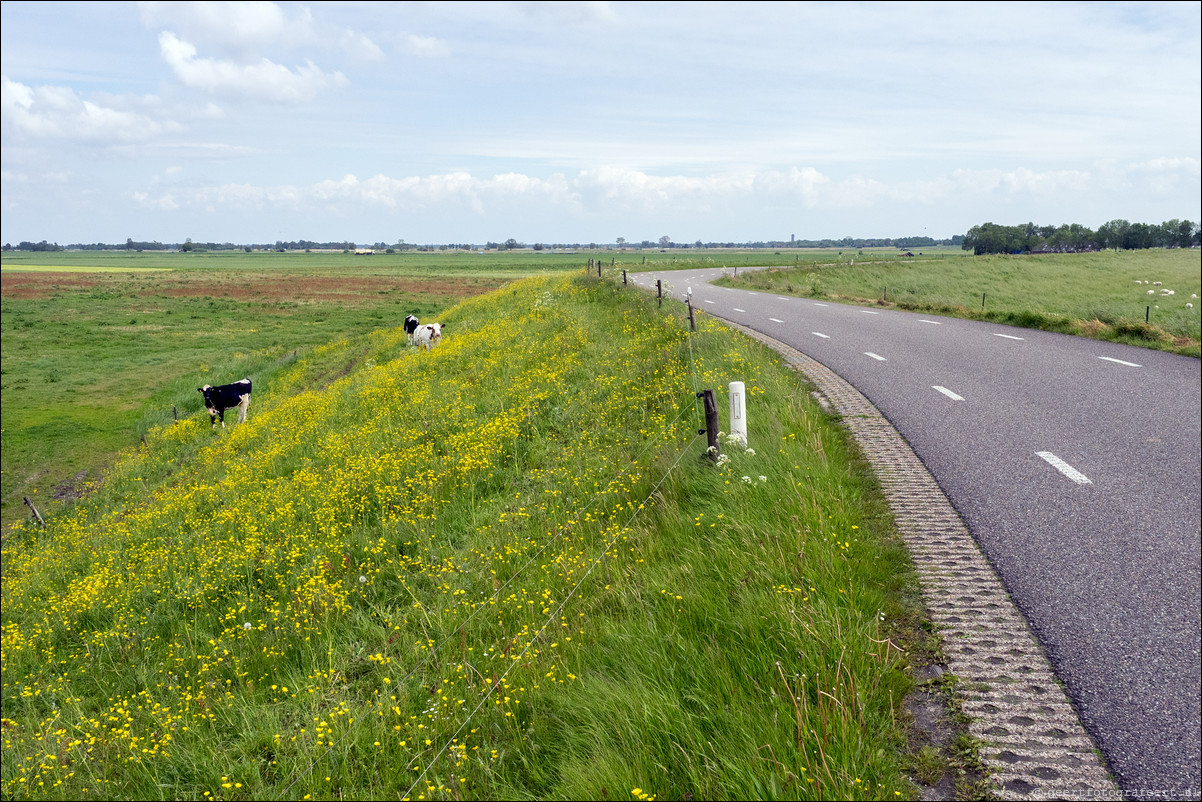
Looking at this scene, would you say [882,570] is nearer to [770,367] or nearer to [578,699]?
[578,699]

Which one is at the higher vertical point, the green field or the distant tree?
the distant tree

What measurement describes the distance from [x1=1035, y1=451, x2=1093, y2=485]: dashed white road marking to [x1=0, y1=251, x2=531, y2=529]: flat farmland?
19.2 metres

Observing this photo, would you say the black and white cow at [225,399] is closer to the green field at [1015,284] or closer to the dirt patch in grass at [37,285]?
the green field at [1015,284]

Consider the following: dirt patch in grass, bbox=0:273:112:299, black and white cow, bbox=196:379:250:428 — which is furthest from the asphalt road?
dirt patch in grass, bbox=0:273:112:299

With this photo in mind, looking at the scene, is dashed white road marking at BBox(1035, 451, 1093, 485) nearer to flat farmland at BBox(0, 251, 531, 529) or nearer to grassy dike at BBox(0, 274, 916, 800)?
grassy dike at BBox(0, 274, 916, 800)

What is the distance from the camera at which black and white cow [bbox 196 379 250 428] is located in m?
20.6

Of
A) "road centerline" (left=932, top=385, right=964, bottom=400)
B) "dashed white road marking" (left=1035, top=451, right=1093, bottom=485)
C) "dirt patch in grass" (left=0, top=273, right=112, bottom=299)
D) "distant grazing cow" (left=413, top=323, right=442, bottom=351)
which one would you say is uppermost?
"dirt patch in grass" (left=0, top=273, right=112, bottom=299)

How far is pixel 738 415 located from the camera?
7344 millimetres

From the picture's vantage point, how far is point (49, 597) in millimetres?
9984

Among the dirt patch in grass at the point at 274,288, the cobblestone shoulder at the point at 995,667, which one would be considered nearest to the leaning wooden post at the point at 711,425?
the cobblestone shoulder at the point at 995,667

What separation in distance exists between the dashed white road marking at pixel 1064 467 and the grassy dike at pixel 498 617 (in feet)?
6.45

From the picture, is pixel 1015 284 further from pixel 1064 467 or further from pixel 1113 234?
pixel 1113 234

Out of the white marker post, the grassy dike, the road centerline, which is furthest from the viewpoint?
the road centerline

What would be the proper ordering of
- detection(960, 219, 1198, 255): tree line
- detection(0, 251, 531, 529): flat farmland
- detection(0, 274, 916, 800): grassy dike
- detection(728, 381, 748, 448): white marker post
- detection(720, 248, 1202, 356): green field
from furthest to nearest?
detection(960, 219, 1198, 255): tree line, detection(720, 248, 1202, 356): green field, detection(0, 251, 531, 529): flat farmland, detection(728, 381, 748, 448): white marker post, detection(0, 274, 916, 800): grassy dike
